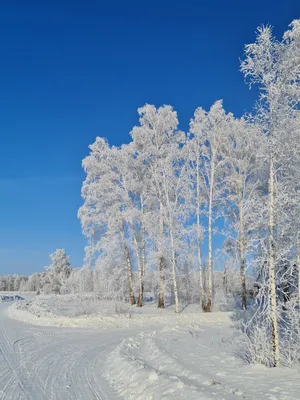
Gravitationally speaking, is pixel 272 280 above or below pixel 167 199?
below

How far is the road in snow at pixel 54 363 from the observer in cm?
728

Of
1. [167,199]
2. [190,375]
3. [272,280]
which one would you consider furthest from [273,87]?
[167,199]

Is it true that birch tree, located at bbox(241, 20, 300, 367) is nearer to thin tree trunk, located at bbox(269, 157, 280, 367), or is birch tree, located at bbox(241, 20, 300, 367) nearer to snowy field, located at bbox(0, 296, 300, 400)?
thin tree trunk, located at bbox(269, 157, 280, 367)

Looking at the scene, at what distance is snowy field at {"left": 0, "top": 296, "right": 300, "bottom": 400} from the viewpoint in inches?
261

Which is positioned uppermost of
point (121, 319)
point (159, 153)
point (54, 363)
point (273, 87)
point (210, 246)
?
point (159, 153)

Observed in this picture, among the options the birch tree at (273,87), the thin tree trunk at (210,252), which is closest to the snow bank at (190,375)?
the birch tree at (273,87)

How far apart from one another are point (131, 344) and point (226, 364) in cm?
412

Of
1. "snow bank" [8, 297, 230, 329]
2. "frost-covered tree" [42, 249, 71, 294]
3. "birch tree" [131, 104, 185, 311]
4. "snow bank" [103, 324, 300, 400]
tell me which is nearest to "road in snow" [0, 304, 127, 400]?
"snow bank" [103, 324, 300, 400]

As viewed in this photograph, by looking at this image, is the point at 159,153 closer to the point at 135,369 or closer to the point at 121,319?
the point at 121,319

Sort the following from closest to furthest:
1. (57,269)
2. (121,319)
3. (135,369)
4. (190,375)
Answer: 1. (190,375)
2. (135,369)
3. (121,319)
4. (57,269)

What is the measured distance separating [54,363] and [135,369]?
→ 3.08 m

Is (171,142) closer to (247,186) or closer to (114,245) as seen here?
(247,186)

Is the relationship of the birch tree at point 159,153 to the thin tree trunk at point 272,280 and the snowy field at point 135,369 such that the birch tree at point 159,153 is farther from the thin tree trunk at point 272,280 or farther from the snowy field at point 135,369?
the thin tree trunk at point 272,280

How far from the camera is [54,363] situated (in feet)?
33.2
